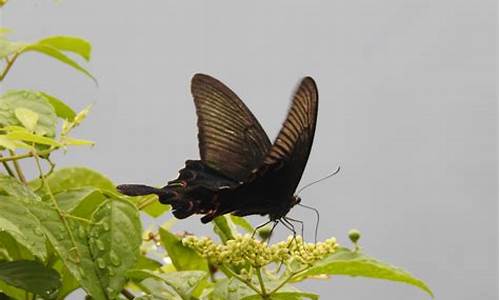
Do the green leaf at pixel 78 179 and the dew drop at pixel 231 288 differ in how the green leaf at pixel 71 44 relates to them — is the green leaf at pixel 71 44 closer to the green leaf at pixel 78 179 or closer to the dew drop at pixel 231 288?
the green leaf at pixel 78 179

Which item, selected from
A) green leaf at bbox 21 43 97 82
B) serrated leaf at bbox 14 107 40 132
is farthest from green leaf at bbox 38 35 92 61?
serrated leaf at bbox 14 107 40 132

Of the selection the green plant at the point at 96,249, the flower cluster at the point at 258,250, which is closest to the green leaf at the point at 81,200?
the green plant at the point at 96,249

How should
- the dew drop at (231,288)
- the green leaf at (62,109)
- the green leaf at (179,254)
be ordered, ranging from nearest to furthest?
the dew drop at (231,288) < the green leaf at (179,254) < the green leaf at (62,109)

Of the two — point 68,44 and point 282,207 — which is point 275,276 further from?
point 68,44

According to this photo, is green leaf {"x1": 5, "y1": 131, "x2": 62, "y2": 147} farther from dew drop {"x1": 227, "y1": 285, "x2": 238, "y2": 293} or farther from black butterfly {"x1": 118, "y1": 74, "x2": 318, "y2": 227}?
dew drop {"x1": 227, "y1": 285, "x2": 238, "y2": 293}

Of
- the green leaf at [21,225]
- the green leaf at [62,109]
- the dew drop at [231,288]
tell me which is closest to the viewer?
the green leaf at [21,225]

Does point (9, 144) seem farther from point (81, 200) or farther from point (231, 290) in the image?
point (231, 290)

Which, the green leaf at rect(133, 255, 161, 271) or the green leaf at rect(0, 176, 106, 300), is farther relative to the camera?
the green leaf at rect(133, 255, 161, 271)
